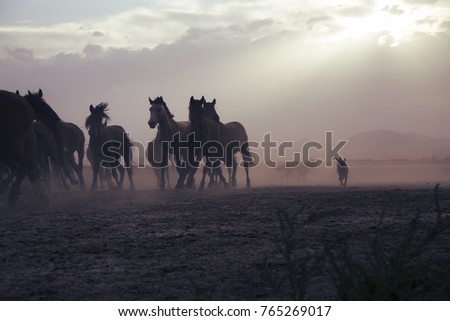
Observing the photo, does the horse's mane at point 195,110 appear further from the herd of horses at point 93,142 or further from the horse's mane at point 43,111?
the horse's mane at point 43,111

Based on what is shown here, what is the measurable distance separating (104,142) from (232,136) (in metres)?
4.42

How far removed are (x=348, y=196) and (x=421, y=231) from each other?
4589 millimetres

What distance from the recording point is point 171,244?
7.68 meters

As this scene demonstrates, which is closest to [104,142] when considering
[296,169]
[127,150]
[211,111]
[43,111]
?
[127,150]

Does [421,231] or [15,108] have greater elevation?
[15,108]

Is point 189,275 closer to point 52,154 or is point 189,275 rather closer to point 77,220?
point 77,220

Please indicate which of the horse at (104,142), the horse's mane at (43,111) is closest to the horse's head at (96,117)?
the horse at (104,142)

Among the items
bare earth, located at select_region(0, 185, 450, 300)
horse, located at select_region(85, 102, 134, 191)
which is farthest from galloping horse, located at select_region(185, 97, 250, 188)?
bare earth, located at select_region(0, 185, 450, 300)

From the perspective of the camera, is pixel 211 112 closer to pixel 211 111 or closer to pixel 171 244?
pixel 211 111

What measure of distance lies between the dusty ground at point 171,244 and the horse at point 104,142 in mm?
10375

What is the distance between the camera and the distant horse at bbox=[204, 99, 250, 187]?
23641mm

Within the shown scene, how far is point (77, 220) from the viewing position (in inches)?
404

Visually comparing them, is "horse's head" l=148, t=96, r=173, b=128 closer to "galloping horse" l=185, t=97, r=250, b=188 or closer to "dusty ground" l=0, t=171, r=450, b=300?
"galloping horse" l=185, t=97, r=250, b=188
